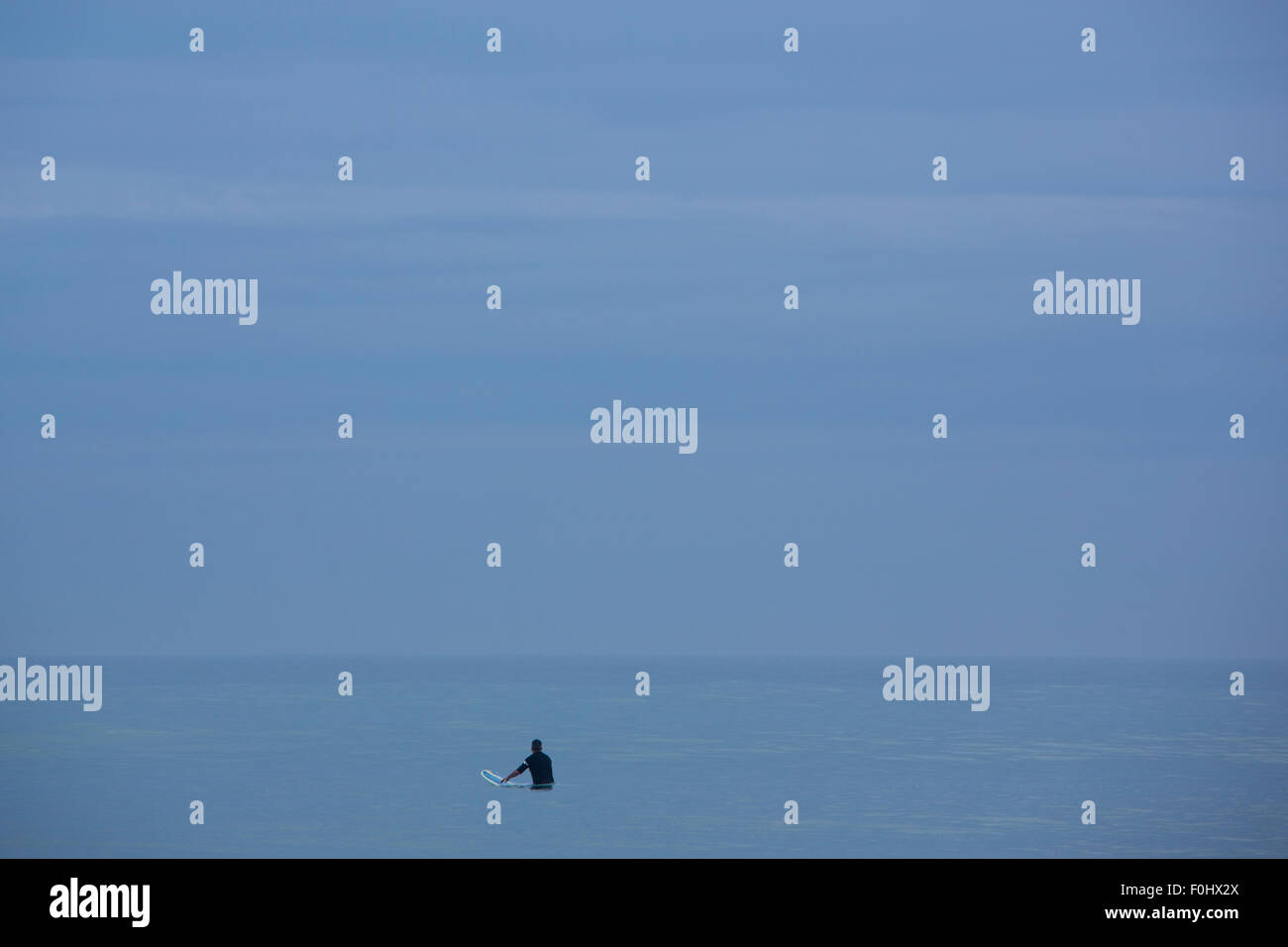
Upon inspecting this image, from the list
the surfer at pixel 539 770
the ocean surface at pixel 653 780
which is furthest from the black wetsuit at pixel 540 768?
the ocean surface at pixel 653 780

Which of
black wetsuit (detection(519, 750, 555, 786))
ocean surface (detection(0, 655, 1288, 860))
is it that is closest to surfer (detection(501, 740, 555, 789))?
black wetsuit (detection(519, 750, 555, 786))

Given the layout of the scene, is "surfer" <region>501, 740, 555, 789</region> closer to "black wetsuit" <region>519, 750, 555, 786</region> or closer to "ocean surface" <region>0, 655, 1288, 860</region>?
"black wetsuit" <region>519, 750, 555, 786</region>

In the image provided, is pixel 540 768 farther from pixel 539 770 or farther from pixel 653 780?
pixel 653 780

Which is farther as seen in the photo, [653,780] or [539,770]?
[653,780]

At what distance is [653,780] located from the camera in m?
50.5

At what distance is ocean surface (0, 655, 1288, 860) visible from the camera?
116 feet

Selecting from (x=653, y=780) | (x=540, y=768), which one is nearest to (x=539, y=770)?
(x=540, y=768)

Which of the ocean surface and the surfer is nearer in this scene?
the ocean surface

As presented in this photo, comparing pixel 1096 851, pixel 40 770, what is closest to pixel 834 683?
pixel 40 770

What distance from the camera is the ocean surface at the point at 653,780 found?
35.4 meters

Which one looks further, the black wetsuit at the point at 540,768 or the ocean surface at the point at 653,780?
the black wetsuit at the point at 540,768

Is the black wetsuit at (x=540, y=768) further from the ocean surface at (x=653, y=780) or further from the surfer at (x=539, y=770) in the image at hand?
the ocean surface at (x=653, y=780)

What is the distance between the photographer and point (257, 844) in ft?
115
